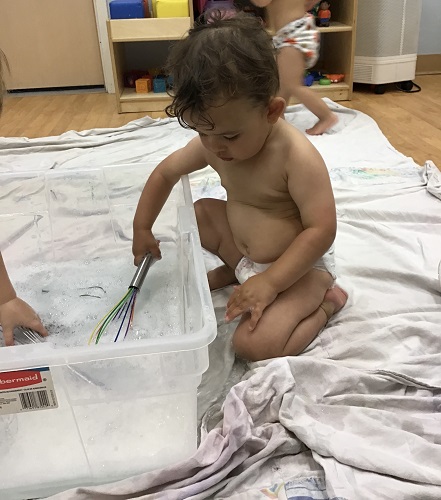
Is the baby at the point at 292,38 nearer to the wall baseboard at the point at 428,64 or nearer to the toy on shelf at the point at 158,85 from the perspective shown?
the toy on shelf at the point at 158,85

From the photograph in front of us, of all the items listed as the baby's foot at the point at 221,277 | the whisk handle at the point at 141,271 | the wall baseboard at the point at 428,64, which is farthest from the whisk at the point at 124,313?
the wall baseboard at the point at 428,64

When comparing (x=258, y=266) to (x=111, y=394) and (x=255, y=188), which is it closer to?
(x=255, y=188)

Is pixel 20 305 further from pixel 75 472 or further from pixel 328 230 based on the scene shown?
pixel 328 230

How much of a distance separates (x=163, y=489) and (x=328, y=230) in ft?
1.15

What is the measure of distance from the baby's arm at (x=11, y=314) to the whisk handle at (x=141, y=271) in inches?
5.8

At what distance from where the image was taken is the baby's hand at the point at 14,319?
608mm

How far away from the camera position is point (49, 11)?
219 centimetres

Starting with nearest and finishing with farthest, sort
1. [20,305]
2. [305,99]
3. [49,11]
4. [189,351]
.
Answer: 1. [189,351]
2. [20,305]
3. [305,99]
4. [49,11]

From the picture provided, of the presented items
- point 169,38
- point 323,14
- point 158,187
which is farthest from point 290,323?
point 323,14

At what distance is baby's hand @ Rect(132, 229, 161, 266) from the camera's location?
32.0 inches

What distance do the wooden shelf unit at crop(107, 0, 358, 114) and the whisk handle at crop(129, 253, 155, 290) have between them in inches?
46.2

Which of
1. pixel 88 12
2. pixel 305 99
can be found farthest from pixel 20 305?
pixel 88 12

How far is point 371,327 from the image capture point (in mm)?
712

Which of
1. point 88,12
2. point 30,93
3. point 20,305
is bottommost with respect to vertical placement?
point 30,93
